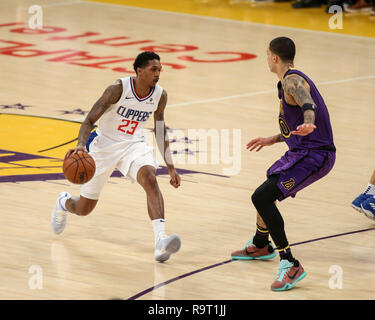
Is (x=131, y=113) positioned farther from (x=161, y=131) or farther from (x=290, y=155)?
(x=290, y=155)

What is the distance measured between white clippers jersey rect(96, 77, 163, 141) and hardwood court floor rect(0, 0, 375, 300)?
2.77 feet

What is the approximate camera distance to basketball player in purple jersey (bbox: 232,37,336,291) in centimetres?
634

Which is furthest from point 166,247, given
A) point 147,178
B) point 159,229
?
point 147,178

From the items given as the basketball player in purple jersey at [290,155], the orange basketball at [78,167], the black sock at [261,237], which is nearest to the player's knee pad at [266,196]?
the basketball player in purple jersey at [290,155]

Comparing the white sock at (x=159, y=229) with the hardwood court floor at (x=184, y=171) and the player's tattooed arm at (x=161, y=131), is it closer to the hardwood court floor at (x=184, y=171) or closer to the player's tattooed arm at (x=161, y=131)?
the hardwood court floor at (x=184, y=171)

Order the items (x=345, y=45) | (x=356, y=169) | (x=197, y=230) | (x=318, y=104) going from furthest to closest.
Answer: (x=345, y=45) < (x=356, y=169) < (x=197, y=230) < (x=318, y=104)

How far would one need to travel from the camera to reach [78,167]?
670 cm

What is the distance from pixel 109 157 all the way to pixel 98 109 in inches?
16.7

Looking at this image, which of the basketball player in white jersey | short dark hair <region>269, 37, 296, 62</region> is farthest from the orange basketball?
short dark hair <region>269, 37, 296, 62</region>

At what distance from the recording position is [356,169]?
9.70m

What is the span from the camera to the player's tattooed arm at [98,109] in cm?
681

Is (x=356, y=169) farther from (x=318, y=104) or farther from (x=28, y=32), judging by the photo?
(x=28, y=32)

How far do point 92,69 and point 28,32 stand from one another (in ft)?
11.1
